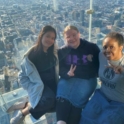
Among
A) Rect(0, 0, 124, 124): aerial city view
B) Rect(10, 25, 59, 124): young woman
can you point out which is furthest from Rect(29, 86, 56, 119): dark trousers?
Rect(0, 0, 124, 124): aerial city view

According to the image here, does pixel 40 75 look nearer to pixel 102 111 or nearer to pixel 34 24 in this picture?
pixel 102 111

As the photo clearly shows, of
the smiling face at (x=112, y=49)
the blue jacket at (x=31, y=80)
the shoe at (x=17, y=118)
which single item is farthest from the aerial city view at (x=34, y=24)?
the smiling face at (x=112, y=49)

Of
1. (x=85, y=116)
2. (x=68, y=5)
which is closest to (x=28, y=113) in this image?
(x=85, y=116)

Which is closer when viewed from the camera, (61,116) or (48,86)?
(61,116)

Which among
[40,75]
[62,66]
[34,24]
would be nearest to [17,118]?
[40,75]

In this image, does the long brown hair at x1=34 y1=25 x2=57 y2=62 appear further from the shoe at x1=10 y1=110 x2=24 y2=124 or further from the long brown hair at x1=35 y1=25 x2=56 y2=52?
the shoe at x1=10 y1=110 x2=24 y2=124

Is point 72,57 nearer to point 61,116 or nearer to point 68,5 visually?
point 61,116
